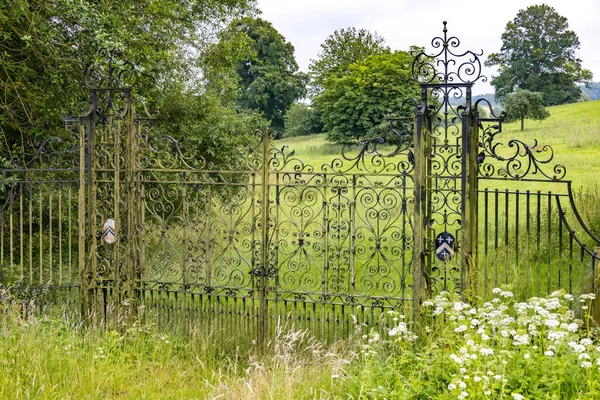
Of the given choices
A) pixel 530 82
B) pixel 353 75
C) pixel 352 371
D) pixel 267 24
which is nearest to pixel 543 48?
pixel 530 82

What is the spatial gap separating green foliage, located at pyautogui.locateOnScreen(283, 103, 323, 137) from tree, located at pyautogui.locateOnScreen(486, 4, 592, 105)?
12.2 metres

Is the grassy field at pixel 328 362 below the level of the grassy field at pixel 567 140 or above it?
below

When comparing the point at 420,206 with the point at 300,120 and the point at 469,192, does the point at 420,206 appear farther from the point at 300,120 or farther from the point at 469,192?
the point at 300,120

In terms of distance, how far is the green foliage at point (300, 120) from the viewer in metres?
36.3

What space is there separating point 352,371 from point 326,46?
131 ft

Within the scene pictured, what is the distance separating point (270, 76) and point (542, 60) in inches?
722

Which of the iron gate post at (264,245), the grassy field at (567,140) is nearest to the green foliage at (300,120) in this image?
the grassy field at (567,140)

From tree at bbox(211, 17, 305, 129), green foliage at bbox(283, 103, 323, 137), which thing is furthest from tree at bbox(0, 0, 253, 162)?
green foliage at bbox(283, 103, 323, 137)

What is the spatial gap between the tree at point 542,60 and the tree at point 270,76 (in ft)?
44.9

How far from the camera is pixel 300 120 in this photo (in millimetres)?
36688

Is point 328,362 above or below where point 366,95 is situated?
below

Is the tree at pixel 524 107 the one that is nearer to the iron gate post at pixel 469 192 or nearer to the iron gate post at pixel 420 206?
the iron gate post at pixel 469 192

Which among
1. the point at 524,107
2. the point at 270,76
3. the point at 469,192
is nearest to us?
the point at 469,192

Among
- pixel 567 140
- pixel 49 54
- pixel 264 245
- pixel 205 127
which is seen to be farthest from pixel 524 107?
pixel 264 245
